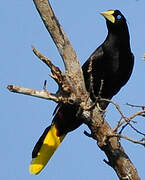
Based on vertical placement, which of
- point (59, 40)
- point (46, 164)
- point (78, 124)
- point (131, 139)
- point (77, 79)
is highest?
point (59, 40)

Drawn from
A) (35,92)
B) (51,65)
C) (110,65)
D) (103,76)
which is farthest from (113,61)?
(35,92)

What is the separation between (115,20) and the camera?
4.90 metres

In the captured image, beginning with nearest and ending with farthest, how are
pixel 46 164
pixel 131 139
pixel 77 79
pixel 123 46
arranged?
pixel 131 139 < pixel 77 79 < pixel 46 164 < pixel 123 46

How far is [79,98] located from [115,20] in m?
1.62

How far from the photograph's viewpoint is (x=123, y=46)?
483 centimetres

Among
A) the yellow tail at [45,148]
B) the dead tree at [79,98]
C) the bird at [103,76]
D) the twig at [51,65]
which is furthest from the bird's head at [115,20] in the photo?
the twig at [51,65]

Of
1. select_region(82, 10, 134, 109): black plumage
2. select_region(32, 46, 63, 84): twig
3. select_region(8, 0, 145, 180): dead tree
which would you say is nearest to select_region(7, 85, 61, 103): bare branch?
select_region(8, 0, 145, 180): dead tree

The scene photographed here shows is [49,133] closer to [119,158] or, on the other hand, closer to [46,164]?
[46,164]

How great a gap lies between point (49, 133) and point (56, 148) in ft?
0.58

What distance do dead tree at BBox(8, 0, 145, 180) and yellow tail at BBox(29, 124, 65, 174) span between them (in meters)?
0.92

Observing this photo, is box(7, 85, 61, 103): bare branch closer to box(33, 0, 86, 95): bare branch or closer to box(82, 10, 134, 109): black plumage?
box(33, 0, 86, 95): bare branch

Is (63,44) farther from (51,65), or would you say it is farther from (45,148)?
(45,148)

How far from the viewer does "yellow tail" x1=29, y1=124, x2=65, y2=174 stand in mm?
4391

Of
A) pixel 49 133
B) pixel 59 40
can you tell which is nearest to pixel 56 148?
pixel 49 133
